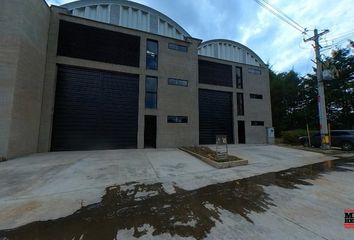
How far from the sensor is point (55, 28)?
36.8ft

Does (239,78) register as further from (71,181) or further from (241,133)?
(71,181)

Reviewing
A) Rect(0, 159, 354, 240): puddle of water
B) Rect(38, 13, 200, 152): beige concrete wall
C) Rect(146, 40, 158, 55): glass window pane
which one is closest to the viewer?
Rect(0, 159, 354, 240): puddle of water

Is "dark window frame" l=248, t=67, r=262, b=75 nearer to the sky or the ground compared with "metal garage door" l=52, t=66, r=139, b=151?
nearer to the sky

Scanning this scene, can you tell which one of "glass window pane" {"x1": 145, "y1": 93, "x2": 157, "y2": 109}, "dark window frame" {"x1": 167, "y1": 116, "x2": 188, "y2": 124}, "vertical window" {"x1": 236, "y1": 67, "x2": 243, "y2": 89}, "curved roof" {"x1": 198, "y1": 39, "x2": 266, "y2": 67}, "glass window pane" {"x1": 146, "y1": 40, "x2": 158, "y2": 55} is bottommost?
"dark window frame" {"x1": 167, "y1": 116, "x2": 188, "y2": 124}

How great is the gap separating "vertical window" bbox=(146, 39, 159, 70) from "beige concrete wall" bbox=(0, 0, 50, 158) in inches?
269

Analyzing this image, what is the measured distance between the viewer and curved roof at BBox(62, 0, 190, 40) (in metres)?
14.3

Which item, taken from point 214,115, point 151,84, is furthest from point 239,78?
point 151,84

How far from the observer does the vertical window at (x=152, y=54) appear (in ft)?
44.4

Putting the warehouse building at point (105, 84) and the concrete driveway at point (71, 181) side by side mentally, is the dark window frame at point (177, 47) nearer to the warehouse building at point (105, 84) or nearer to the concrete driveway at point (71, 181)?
the warehouse building at point (105, 84)

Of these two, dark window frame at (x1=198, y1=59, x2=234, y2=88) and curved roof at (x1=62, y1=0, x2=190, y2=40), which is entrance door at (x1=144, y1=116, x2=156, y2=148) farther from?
curved roof at (x1=62, y1=0, x2=190, y2=40)

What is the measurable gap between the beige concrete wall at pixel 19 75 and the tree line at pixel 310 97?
2739 centimetres

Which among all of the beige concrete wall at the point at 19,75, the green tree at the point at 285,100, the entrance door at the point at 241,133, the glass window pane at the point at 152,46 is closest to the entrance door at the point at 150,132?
the glass window pane at the point at 152,46

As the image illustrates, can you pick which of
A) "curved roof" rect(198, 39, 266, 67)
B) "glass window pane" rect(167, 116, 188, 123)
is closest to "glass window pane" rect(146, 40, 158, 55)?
"glass window pane" rect(167, 116, 188, 123)

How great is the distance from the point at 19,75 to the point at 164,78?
8649mm
